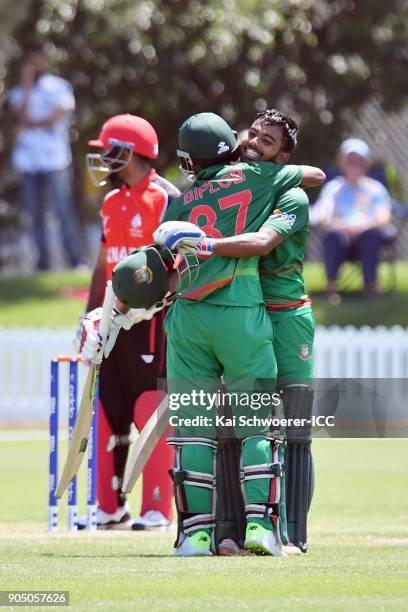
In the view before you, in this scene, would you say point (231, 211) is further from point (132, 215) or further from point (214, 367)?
point (132, 215)

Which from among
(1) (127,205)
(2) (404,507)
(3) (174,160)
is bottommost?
(2) (404,507)

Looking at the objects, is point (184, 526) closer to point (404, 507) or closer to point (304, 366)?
point (304, 366)

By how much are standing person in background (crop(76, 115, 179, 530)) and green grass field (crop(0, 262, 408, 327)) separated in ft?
34.6

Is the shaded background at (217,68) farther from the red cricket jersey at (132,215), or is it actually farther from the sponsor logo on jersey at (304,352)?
the sponsor logo on jersey at (304,352)

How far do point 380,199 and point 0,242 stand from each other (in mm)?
7933

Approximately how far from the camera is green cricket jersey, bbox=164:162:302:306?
7547 millimetres

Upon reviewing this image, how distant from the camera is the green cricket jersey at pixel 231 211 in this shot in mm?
7547

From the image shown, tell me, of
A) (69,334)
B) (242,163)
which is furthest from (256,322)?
(69,334)

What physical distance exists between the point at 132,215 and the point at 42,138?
38.3ft

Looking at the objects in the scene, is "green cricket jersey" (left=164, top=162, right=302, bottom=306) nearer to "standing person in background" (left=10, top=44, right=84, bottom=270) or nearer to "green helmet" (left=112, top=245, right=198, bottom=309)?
"green helmet" (left=112, top=245, right=198, bottom=309)

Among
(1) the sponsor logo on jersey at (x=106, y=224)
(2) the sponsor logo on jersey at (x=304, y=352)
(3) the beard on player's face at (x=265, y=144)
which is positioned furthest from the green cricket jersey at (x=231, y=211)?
(1) the sponsor logo on jersey at (x=106, y=224)

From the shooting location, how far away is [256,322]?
24.7 feet

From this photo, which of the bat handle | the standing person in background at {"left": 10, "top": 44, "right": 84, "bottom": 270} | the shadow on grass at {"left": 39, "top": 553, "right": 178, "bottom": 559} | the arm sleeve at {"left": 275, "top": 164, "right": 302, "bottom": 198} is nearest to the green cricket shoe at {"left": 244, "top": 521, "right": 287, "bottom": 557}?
the shadow on grass at {"left": 39, "top": 553, "right": 178, "bottom": 559}

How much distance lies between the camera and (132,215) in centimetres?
946
